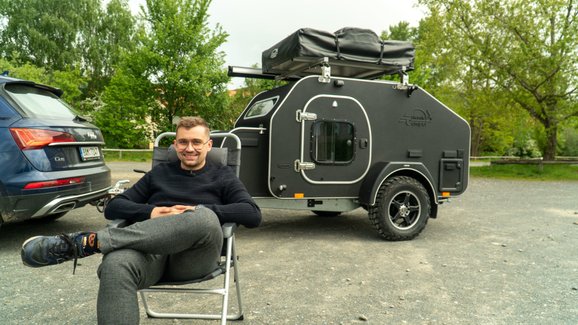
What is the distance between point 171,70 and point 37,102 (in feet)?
52.6

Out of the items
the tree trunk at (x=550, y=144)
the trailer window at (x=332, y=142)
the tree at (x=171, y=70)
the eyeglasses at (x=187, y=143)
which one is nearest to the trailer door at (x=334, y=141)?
the trailer window at (x=332, y=142)

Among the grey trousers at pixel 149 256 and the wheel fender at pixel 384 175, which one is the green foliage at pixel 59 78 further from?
the grey trousers at pixel 149 256

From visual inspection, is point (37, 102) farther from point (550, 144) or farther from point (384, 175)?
point (550, 144)

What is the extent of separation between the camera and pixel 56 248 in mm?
2275

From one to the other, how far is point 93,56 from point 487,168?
110 feet

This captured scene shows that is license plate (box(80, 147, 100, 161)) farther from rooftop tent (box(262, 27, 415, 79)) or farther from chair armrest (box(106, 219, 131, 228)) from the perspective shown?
rooftop tent (box(262, 27, 415, 79))

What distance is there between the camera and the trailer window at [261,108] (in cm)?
586

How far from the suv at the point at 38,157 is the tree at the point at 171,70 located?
1550 centimetres

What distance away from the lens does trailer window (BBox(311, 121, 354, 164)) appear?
18.1 feet

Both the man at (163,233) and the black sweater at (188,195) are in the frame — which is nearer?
the man at (163,233)

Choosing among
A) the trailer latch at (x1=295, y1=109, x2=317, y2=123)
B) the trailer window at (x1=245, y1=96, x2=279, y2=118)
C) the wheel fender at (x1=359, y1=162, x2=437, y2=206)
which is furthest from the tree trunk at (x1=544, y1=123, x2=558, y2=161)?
the trailer latch at (x1=295, y1=109, x2=317, y2=123)

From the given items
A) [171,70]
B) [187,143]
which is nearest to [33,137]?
[187,143]

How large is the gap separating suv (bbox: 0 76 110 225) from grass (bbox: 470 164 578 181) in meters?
16.6

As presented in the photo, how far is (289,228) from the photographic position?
6.37 meters
